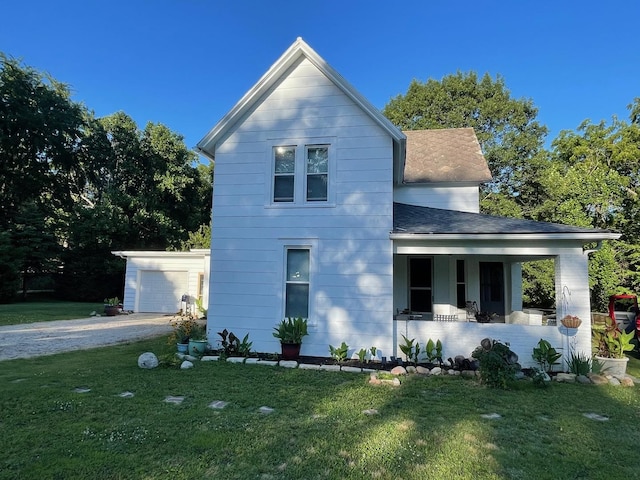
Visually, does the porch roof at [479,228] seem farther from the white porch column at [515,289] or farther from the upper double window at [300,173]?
the white porch column at [515,289]

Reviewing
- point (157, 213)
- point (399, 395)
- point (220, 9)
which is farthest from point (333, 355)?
point (157, 213)

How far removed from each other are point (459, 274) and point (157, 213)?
2448 centimetres

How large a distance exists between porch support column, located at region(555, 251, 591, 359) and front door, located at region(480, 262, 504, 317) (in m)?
3.49

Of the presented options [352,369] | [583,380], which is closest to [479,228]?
[583,380]

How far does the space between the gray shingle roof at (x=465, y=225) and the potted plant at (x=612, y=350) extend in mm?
2326

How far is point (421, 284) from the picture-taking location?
1145 centimetres

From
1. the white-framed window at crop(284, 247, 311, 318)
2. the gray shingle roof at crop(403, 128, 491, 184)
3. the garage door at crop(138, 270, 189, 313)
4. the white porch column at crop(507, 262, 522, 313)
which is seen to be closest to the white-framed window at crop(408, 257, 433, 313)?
the white porch column at crop(507, 262, 522, 313)

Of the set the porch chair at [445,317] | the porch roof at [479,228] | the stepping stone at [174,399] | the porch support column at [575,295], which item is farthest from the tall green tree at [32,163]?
the porch support column at [575,295]

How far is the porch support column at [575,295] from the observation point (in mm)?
8188

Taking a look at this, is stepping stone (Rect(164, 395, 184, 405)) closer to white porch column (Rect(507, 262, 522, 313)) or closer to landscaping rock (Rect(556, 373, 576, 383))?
landscaping rock (Rect(556, 373, 576, 383))

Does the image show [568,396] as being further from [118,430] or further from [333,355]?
[118,430]

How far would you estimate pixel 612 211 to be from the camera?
66.0 ft

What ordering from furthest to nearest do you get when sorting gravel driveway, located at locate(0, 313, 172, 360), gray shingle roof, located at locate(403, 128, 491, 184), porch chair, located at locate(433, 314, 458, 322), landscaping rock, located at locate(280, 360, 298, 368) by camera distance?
gray shingle roof, located at locate(403, 128, 491, 184)
porch chair, located at locate(433, 314, 458, 322)
gravel driveway, located at locate(0, 313, 172, 360)
landscaping rock, located at locate(280, 360, 298, 368)

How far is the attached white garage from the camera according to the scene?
20.5 meters
